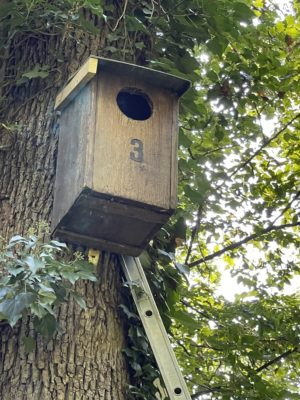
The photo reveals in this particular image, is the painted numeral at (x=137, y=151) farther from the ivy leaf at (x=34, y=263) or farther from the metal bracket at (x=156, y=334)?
the ivy leaf at (x=34, y=263)

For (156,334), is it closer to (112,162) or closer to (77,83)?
(112,162)

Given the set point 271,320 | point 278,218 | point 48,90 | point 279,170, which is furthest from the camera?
point 279,170

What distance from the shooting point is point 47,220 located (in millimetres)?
2322

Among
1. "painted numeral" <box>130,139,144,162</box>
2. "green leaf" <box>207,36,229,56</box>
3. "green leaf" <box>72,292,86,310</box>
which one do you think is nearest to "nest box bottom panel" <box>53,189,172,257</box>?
"painted numeral" <box>130,139,144,162</box>

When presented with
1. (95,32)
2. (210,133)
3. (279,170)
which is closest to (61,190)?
(95,32)

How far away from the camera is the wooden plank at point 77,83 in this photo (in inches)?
90.0

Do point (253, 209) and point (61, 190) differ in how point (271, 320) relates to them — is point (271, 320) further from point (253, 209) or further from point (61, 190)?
point (61, 190)

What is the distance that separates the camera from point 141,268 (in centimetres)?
241

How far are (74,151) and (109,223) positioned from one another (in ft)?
0.82

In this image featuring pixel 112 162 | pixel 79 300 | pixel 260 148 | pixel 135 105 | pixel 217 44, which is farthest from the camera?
pixel 260 148

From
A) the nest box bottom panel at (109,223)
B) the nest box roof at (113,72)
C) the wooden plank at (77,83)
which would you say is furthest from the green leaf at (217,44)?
the nest box bottom panel at (109,223)

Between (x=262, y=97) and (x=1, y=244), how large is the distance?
1972 millimetres

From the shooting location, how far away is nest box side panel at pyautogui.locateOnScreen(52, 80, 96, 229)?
221 cm

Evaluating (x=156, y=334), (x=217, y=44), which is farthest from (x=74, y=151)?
(x=217, y=44)
